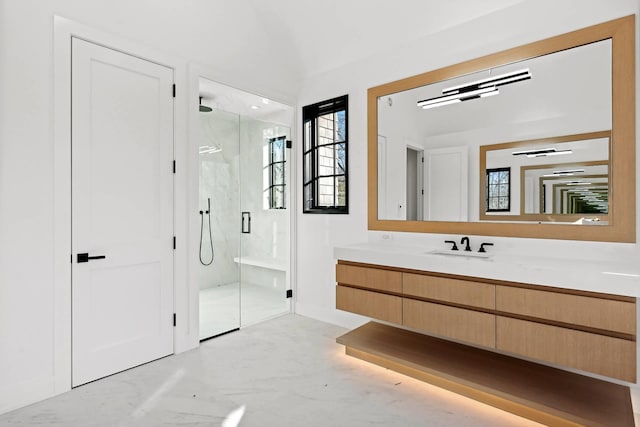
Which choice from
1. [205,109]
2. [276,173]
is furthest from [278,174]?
[205,109]

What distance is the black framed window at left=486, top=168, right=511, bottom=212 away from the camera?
263 cm

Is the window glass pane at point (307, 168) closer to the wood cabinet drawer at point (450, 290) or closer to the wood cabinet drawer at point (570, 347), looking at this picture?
the wood cabinet drawer at point (450, 290)

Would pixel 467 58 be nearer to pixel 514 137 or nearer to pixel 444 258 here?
pixel 514 137

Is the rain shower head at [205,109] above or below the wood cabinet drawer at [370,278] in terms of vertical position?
above

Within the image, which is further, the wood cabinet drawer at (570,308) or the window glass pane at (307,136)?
the window glass pane at (307,136)

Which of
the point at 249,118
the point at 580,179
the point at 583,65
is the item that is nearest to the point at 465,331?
the point at 580,179

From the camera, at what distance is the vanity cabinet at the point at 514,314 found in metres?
1.77

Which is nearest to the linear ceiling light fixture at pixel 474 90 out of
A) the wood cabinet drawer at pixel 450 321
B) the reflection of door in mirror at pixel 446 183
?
the reflection of door in mirror at pixel 446 183

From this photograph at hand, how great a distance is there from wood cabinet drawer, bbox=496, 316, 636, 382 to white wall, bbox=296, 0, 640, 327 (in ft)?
2.17

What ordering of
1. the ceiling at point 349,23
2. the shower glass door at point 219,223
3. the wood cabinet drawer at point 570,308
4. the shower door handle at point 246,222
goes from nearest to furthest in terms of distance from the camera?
the wood cabinet drawer at point 570,308 → the ceiling at point 349,23 → the shower glass door at point 219,223 → the shower door handle at point 246,222

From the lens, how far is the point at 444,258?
2336mm

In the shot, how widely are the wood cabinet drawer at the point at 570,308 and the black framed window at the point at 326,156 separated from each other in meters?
1.81

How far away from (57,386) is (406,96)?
3.45m

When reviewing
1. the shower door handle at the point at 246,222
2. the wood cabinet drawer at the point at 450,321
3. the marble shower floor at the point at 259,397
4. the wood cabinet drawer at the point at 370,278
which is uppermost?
the shower door handle at the point at 246,222
